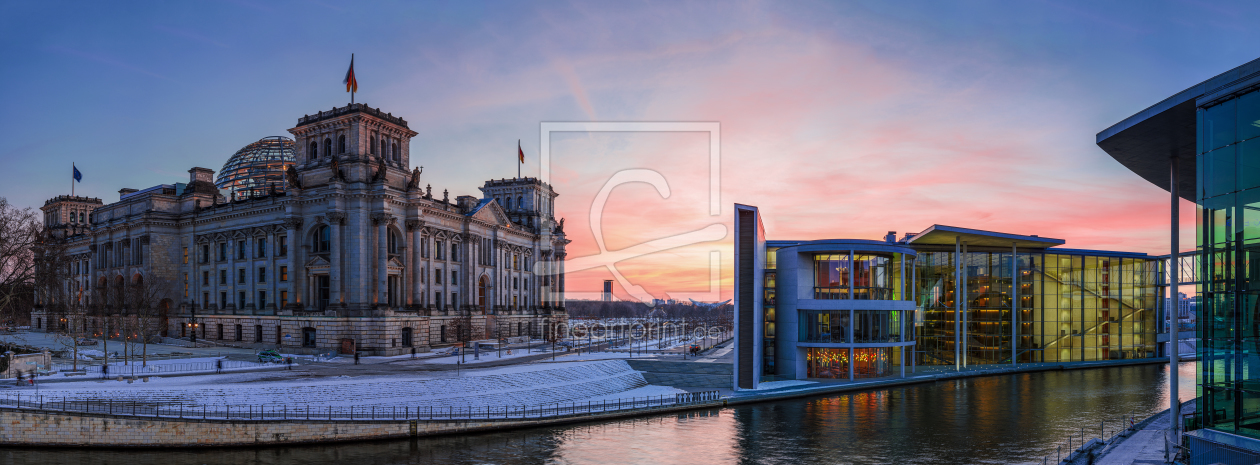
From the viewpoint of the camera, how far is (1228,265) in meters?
21.9

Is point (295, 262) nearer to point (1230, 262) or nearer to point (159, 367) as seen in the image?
point (159, 367)

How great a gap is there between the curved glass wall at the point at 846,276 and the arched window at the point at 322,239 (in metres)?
55.5

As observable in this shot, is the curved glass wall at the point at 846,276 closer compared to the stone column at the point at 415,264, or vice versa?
the curved glass wall at the point at 846,276

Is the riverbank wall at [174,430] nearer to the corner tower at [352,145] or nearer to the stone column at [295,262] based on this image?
the corner tower at [352,145]

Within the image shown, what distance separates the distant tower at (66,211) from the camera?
138500 millimetres

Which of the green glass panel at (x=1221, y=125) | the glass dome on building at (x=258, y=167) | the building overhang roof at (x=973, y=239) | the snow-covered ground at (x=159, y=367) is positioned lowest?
the snow-covered ground at (x=159, y=367)

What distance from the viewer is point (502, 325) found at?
11081 cm

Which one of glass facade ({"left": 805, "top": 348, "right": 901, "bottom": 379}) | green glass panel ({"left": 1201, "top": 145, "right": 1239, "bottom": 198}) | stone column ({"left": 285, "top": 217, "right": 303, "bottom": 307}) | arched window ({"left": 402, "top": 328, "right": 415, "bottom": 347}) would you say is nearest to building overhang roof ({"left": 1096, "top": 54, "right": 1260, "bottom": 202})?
green glass panel ({"left": 1201, "top": 145, "right": 1239, "bottom": 198})

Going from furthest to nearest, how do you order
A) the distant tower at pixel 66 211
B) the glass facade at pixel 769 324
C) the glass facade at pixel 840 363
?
the distant tower at pixel 66 211, the glass facade at pixel 769 324, the glass facade at pixel 840 363

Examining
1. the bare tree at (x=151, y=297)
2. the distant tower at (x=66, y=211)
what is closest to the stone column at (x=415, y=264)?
the bare tree at (x=151, y=297)

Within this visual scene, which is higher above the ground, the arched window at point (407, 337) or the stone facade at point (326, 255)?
the stone facade at point (326, 255)

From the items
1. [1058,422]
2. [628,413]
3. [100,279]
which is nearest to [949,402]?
[1058,422]

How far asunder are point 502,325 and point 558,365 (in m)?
50.4

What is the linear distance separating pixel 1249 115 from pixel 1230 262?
14.4ft
